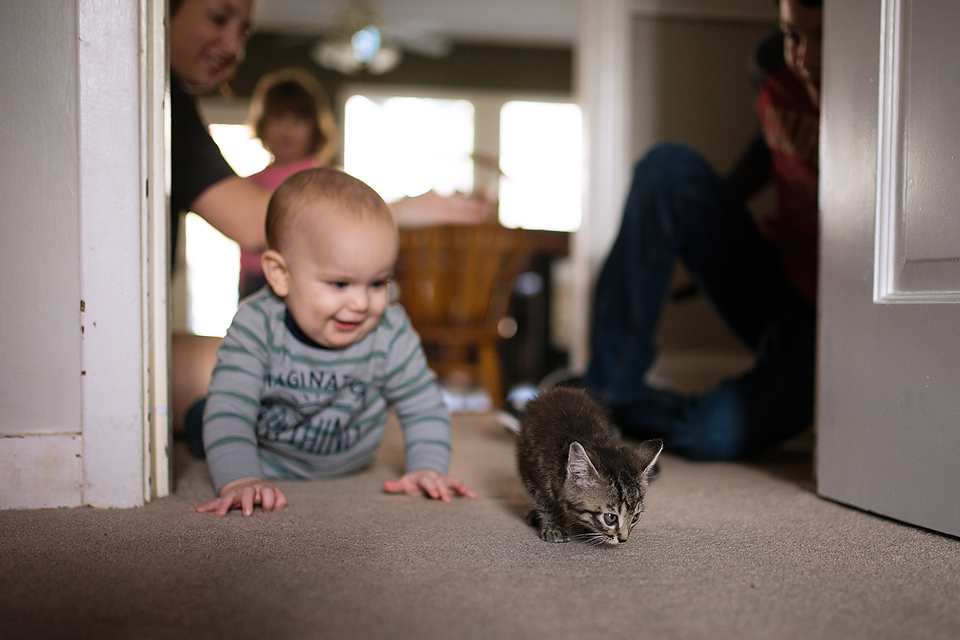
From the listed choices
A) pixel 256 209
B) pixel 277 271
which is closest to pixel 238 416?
pixel 277 271

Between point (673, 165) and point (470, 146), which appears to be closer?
point (673, 165)

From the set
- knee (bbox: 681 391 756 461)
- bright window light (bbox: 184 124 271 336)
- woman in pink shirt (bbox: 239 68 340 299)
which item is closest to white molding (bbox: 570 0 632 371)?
knee (bbox: 681 391 756 461)

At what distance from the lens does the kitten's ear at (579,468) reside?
2.55 ft

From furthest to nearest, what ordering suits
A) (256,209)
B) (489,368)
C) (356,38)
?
1. (356,38)
2. (489,368)
3. (256,209)

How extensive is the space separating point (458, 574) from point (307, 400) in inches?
19.0

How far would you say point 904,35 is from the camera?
0.94 metres

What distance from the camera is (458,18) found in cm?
600

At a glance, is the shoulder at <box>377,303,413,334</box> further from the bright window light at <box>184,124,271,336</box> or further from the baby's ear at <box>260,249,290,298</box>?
the bright window light at <box>184,124,271,336</box>

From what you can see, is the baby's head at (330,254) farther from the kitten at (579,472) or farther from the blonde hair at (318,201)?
the kitten at (579,472)

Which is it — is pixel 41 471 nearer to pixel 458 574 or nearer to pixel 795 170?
pixel 458 574

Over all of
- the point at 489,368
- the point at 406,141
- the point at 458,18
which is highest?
the point at 458,18

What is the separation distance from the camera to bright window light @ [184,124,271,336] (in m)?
5.86

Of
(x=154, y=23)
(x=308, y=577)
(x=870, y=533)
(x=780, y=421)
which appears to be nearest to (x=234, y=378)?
(x=308, y=577)

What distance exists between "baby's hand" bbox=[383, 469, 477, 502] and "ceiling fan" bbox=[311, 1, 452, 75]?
4.67 meters
